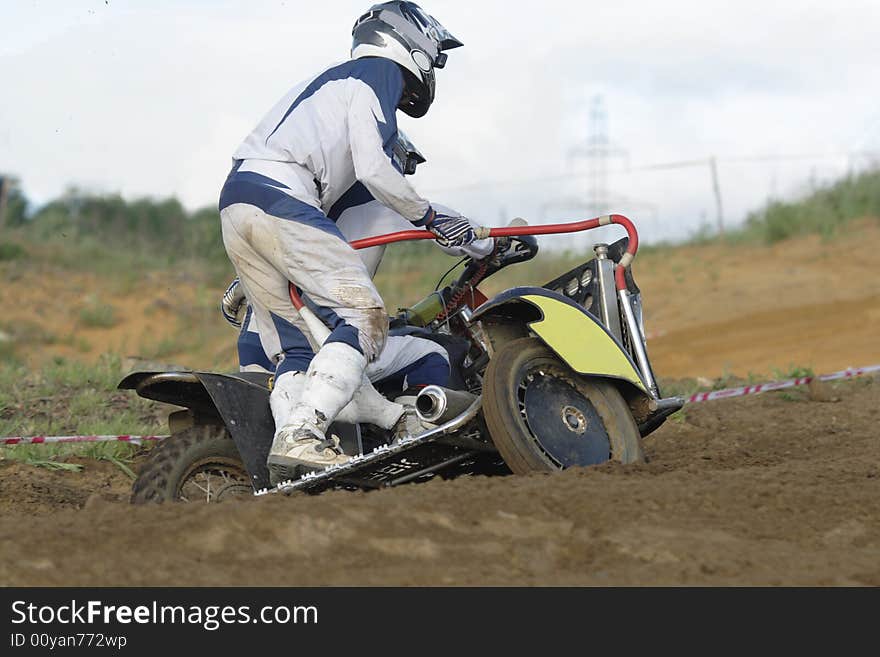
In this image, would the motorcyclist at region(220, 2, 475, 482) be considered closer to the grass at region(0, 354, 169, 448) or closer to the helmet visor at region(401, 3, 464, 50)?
the helmet visor at region(401, 3, 464, 50)

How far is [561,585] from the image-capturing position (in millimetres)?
3318

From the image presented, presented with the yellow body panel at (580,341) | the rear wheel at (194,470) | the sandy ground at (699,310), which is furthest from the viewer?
the sandy ground at (699,310)

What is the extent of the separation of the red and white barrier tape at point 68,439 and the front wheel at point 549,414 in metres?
2.98

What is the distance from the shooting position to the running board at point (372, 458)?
482cm

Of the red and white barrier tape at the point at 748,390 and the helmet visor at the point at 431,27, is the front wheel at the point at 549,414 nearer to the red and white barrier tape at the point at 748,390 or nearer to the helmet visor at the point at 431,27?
the helmet visor at the point at 431,27

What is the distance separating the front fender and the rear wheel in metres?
1.25

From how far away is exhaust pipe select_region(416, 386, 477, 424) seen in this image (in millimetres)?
5066

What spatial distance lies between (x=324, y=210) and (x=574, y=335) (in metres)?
1.27

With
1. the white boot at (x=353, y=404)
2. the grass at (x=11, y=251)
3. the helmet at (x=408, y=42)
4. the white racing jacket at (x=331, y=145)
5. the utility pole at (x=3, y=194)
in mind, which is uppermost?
the utility pole at (x=3, y=194)

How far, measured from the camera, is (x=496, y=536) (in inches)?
150

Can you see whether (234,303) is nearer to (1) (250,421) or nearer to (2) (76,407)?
(1) (250,421)

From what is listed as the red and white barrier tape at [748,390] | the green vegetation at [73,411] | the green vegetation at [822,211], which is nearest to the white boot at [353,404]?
the green vegetation at [73,411]

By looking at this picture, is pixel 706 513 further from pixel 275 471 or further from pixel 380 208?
pixel 380 208
